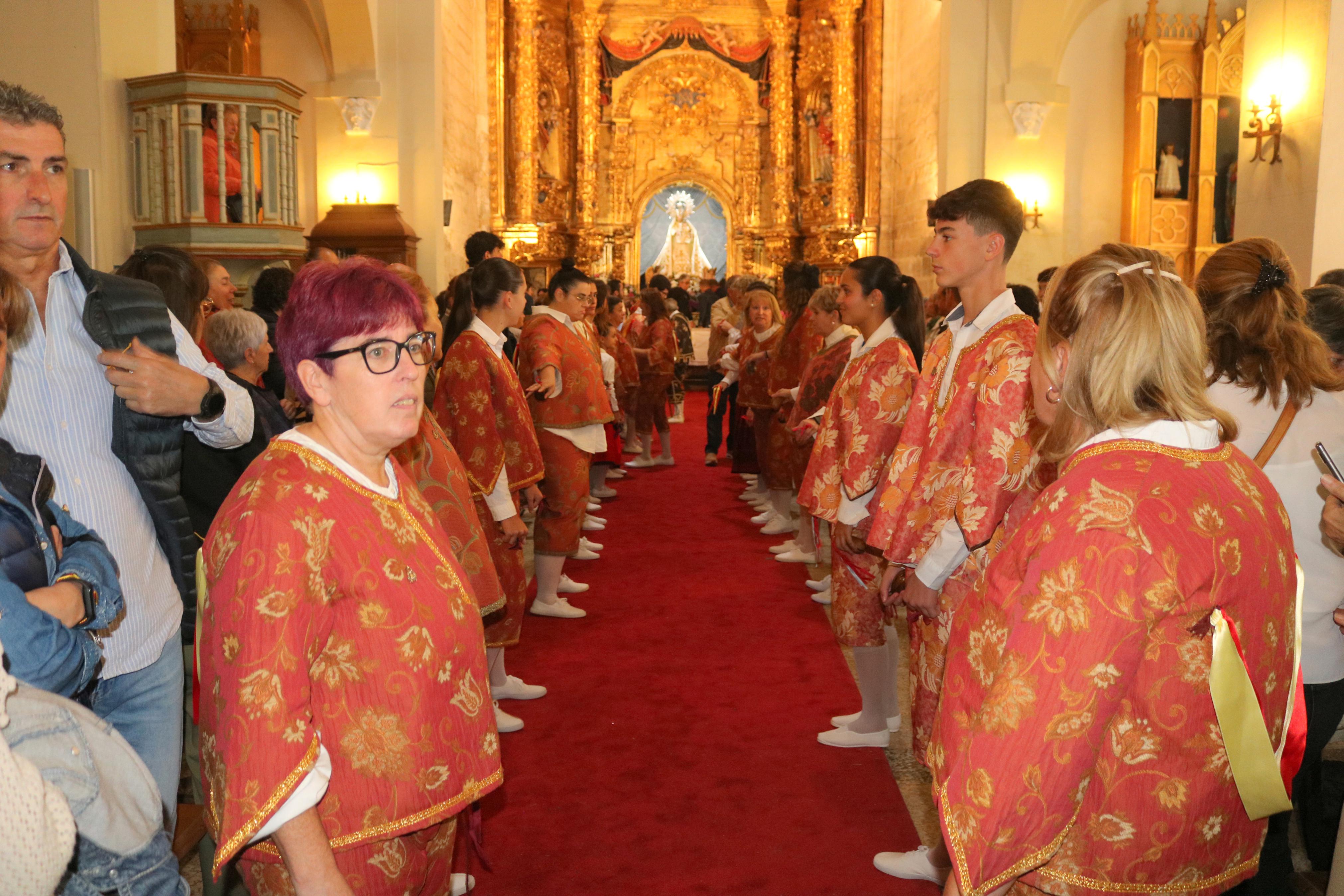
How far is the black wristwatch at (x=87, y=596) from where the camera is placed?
63.6 inches

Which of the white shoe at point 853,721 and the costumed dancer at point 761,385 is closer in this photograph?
the white shoe at point 853,721

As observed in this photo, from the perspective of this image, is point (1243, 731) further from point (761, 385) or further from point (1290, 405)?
point (761, 385)

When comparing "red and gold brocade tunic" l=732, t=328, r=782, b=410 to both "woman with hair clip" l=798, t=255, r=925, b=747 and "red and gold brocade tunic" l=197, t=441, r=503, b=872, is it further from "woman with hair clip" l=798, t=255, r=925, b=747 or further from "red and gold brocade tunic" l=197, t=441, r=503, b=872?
"red and gold brocade tunic" l=197, t=441, r=503, b=872

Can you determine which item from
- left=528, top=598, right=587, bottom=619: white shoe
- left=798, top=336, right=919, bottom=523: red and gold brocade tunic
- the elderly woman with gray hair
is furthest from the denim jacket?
left=528, top=598, right=587, bottom=619: white shoe

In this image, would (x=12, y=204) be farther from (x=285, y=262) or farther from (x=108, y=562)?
(x=285, y=262)

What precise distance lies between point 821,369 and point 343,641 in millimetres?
4546

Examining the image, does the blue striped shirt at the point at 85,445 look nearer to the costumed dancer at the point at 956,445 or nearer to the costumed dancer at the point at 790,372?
the costumed dancer at the point at 956,445

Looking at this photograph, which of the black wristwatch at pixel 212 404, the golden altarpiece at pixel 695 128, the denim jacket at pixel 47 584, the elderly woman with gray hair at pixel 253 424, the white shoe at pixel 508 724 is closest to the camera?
the denim jacket at pixel 47 584

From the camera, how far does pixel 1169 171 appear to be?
11.9 metres

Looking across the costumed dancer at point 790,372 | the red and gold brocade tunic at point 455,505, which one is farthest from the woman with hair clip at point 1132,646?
the costumed dancer at point 790,372

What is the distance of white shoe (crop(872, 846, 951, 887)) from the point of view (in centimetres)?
308

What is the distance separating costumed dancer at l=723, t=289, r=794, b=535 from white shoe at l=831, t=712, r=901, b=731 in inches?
131

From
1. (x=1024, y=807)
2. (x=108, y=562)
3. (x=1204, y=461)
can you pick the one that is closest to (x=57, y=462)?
(x=108, y=562)

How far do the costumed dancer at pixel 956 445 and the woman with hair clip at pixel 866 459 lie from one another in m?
0.65
